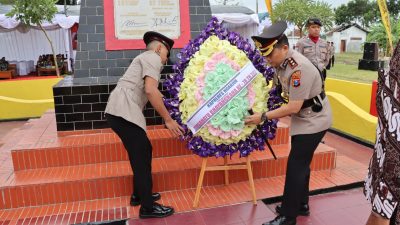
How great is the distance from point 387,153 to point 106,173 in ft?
9.19

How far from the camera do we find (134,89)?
2.89m

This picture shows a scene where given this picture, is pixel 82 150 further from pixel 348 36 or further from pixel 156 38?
pixel 348 36

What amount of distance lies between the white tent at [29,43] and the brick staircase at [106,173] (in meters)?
10.0

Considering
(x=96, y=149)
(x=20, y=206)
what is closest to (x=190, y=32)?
(x=96, y=149)

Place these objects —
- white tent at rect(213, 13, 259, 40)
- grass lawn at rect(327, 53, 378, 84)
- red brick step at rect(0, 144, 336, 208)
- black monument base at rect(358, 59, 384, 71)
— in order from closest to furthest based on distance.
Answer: red brick step at rect(0, 144, 336, 208), white tent at rect(213, 13, 259, 40), grass lawn at rect(327, 53, 378, 84), black monument base at rect(358, 59, 384, 71)

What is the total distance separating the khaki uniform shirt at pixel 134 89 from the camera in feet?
9.21

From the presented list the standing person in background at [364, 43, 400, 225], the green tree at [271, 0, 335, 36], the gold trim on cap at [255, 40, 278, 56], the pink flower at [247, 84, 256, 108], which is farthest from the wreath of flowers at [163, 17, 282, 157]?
the green tree at [271, 0, 335, 36]

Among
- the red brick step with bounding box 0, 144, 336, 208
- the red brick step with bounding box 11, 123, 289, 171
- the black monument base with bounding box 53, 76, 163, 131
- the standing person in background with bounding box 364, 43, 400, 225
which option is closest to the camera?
the standing person in background with bounding box 364, 43, 400, 225

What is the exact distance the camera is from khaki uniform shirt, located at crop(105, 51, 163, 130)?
2807 millimetres

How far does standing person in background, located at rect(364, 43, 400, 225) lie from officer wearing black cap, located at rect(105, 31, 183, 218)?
188 cm

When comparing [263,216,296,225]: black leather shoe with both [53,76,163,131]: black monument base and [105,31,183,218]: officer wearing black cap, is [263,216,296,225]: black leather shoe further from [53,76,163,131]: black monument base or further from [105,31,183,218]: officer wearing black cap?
[53,76,163,131]: black monument base

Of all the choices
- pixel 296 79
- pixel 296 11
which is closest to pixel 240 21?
pixel 296 79

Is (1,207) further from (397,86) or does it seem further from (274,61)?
(397,86)
